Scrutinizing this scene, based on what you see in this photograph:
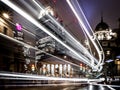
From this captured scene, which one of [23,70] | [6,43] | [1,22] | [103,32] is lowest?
[23,70]

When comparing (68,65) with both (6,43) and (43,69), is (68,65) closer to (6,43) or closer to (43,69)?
(43,69)

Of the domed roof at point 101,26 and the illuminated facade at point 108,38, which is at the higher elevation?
the domed roof at point 101,26

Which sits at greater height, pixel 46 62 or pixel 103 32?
pixel 103 32

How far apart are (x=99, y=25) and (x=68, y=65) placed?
258 ft

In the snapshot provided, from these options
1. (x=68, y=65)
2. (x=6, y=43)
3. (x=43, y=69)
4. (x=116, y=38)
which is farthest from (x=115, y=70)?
(x=6, y=43)

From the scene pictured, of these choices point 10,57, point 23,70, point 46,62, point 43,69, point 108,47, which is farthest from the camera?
point 108,47

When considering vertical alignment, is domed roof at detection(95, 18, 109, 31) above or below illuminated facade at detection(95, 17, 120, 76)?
above

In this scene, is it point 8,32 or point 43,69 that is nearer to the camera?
point 8,32

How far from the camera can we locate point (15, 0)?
2841 cm

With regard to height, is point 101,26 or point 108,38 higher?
point 101,26

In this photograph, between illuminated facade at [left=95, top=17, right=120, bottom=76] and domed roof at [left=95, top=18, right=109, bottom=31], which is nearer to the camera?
illuminated facade at [left=95, top=17, right=120, bottom=76]

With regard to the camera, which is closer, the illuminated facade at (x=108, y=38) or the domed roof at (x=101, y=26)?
the illuminated facade at (x=108, y=38)

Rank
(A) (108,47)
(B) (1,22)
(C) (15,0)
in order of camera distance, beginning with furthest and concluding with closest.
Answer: (A) (108,47) < (B) (1,22) < (C) (15,0)

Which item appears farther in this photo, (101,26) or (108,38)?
(101,26)
